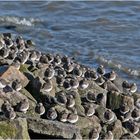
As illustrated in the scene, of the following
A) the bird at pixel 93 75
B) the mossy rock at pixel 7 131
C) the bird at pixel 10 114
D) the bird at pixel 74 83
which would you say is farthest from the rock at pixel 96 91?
the mossy rock at pixel 7 131

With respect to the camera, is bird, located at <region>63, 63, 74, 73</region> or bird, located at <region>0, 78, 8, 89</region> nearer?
bird, located at <region>0, 78, 8, 89</region>

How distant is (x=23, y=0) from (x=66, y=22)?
4.75 metres

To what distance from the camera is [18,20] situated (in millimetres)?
26250

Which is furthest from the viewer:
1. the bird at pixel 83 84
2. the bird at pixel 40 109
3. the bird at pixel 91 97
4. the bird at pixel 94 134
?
the bird at pixel 83 84

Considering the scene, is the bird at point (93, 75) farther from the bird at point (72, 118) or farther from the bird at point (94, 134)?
the bird at point (94, 134)

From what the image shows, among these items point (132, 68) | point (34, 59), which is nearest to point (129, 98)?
point (34, 59)

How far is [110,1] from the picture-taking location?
2950 centimetres

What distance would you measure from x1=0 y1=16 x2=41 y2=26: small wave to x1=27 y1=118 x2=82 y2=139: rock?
1417cm

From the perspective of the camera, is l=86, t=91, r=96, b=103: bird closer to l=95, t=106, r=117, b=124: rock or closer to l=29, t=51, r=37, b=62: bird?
l=95, t=106, r=117, b=124: rock

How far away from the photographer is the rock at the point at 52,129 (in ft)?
38.9

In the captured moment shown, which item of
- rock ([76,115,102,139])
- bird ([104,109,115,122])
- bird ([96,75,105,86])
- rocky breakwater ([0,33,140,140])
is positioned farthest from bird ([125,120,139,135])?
bird ([96,75,105,86])

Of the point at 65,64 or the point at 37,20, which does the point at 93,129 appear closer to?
the point at 65,64

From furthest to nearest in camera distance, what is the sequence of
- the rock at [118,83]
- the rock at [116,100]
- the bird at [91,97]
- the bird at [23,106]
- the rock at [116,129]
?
the rock at [118,83], the rock at [116,100], the bird at [91,97], the rock at [116,129], the bird at [23,106]

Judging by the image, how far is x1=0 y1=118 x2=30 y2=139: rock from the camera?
37.3ft
